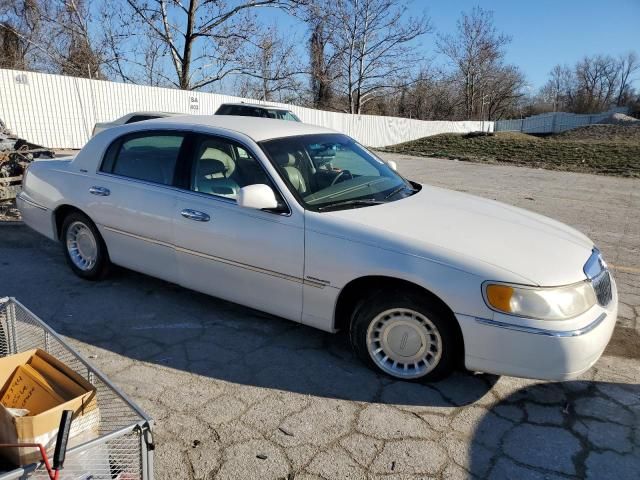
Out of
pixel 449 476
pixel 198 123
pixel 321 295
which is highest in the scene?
pixel 198 123

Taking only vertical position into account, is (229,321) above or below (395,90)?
below

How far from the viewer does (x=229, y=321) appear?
162 inches

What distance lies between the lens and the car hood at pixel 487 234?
2953mm

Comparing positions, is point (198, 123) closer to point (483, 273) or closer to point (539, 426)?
point (483, 273)

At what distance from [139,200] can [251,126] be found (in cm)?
109

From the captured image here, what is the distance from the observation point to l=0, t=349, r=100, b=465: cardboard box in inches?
73.5

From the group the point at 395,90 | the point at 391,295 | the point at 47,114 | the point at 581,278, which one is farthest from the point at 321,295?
the point at 395,90

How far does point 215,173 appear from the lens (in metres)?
3.96

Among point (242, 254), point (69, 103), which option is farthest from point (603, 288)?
point (69, 103)

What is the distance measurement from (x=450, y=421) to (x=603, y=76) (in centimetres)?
10292

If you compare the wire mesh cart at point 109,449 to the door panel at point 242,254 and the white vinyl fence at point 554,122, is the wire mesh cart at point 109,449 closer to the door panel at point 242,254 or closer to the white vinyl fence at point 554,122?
the door panel at point 242,254

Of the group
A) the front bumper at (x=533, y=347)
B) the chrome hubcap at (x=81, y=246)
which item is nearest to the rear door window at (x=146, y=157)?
the chrome hubcap at (x=81, y=246)

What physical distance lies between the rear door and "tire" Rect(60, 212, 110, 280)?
5.9 inches

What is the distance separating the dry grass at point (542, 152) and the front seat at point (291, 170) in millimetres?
17049
